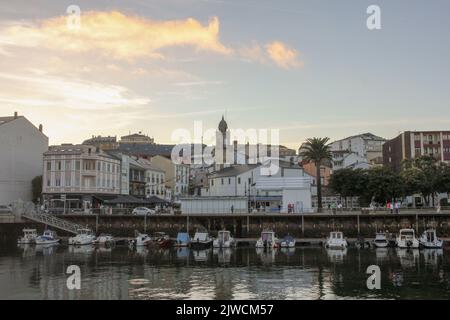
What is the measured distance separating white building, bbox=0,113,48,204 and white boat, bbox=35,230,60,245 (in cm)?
2751

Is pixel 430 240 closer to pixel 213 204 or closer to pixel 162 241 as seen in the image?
pixel 213 204

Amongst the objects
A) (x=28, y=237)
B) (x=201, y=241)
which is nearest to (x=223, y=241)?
(x=201, y=241)

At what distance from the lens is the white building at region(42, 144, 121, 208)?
10988 centimetres

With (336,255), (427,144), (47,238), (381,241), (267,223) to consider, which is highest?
(427,144)

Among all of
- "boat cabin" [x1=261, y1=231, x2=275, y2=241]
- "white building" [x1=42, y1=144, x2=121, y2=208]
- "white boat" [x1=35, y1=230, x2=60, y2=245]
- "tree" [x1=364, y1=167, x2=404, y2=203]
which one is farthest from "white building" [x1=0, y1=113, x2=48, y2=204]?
"tree" [x1=364, y1=167, x2=404, y2=203]

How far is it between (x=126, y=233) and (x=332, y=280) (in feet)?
185

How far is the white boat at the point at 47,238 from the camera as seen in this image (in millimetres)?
85387

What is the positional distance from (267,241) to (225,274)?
31982 millimetres

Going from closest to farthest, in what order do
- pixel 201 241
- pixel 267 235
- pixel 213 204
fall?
pixel 201 241 → pixel 267 235 → pixel 213 204

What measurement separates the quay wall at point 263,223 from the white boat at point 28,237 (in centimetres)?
359

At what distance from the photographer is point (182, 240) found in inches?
3371

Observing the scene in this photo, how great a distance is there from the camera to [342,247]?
3098 inches

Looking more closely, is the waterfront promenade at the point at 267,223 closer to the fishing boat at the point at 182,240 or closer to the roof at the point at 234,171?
the fishing boat at the point at 182,240

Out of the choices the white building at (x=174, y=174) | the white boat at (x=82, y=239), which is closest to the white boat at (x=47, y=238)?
the white boat at (x=82, y=239)
